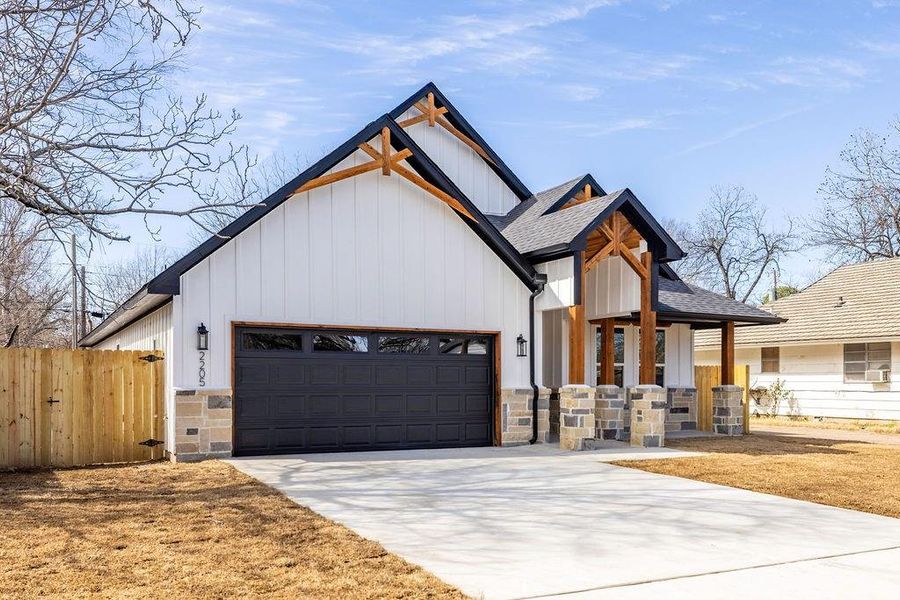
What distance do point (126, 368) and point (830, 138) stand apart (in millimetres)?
30625

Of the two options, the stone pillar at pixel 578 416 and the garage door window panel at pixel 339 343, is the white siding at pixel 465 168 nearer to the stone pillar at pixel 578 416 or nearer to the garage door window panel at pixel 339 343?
the garage door window panel at pixel 339 343

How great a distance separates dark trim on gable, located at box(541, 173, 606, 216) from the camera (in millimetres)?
17797

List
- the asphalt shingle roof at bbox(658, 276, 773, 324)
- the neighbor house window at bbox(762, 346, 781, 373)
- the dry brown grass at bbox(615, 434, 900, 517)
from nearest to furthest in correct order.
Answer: the dry brown grass at bbox(615, 434, 900, 517) → the asphalt shingle roof at bbox(658, 276, 773, 324) → the neighbor house window at bbox(762, 346, 781, 373)

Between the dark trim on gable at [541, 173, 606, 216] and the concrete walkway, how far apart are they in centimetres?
730

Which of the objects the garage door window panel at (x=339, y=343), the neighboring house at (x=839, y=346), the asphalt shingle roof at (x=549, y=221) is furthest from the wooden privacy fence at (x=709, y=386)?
the garage door window panel at (x=339, y=343)

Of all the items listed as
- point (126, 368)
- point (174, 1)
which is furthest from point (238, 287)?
point (174, 1)

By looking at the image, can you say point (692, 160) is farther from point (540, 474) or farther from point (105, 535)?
point (105, 535)

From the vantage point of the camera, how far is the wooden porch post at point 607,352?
1584 cm

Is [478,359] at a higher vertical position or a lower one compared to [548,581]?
higher

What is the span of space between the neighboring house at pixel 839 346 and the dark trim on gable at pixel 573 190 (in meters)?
8.25

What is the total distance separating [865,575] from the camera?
572 centimetres

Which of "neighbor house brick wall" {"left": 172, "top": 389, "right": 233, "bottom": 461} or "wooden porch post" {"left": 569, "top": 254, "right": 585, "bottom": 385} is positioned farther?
"wooden porch post" {"left": 569, "top": 254, "right": 585, "bottom": 385}

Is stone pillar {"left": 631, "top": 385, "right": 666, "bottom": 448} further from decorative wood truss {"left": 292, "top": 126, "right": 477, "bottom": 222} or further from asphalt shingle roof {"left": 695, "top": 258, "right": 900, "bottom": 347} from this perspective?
asphalt shingle roof {"left": 695, "top": 258, "right": 900, "bottom": 347}

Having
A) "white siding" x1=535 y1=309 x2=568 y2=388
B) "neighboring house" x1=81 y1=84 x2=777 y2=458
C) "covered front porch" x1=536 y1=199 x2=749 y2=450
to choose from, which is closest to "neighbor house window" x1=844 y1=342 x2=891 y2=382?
"covered front porch" x1=536 y1=199 x2=749 y2=450
